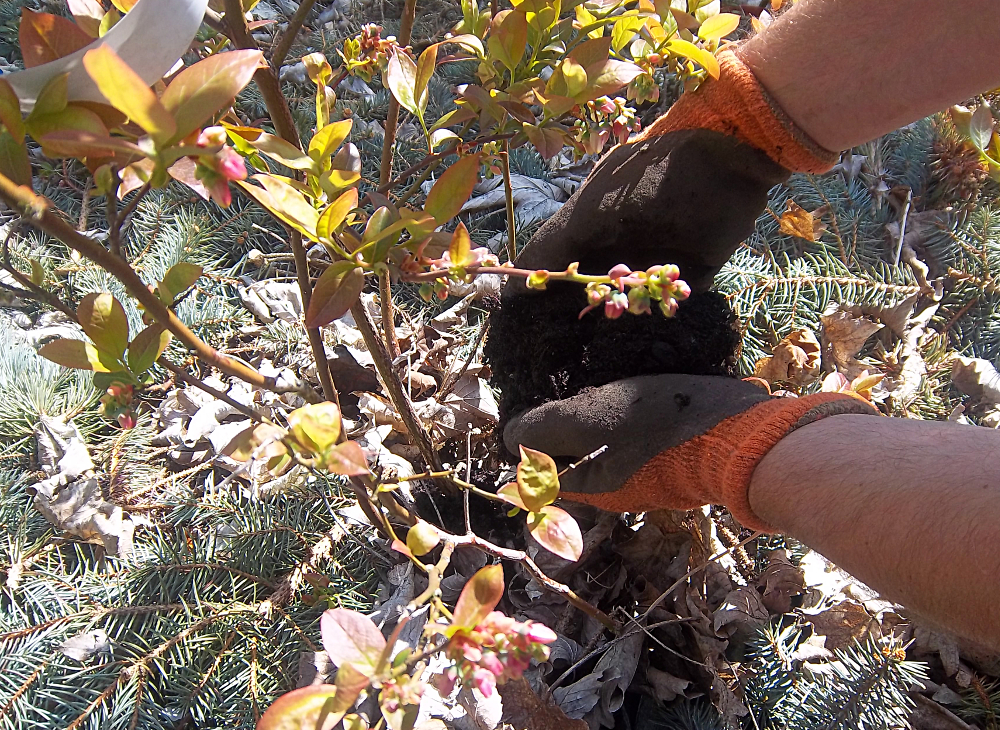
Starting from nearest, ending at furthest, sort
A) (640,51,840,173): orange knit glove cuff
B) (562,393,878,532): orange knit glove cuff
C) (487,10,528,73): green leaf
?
(487,10,528,73): green leaf
(562,393,878,532): orange knit glove cuff
(640,51,840,173): orange knit glove cuff

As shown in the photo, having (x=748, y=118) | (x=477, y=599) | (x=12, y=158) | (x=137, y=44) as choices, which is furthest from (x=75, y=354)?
(x=748, y=118)

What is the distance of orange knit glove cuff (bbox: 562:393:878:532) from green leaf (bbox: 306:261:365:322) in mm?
587

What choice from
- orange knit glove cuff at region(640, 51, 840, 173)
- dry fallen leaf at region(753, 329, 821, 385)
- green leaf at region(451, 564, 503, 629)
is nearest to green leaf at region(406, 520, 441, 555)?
green leaf at region(451, 564, 503, 629)

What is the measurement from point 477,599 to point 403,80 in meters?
0.61

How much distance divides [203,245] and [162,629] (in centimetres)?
99

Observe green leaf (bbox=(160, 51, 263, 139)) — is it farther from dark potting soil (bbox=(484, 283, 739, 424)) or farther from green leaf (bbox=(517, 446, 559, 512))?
dark potting soil (bbox=(484, 283, 739, 424))

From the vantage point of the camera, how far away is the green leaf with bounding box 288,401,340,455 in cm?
55

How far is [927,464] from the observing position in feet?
2.34

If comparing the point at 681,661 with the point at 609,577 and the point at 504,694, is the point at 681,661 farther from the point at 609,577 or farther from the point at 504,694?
the point at 504,694

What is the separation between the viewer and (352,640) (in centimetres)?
55

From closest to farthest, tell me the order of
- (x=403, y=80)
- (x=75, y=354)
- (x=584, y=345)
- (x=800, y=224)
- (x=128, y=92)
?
(x=128, y=92), (x=75, y=354), (x=403, y=80), (x=584, y=345), (x=800, y=224)

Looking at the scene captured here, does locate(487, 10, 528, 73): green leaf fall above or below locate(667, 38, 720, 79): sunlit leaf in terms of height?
above

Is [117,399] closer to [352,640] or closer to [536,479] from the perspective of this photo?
[352,640]

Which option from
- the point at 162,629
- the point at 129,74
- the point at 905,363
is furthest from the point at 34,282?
the point at 905,363
